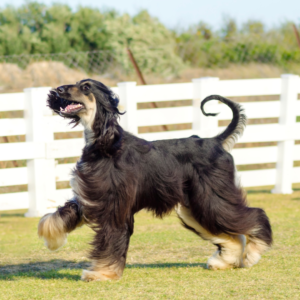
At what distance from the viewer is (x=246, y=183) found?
7.30m

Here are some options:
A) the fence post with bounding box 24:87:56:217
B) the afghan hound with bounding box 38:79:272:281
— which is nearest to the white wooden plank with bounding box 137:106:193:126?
the fence post with bounding box 24:87:56:217

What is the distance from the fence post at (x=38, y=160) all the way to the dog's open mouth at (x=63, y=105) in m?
2.39

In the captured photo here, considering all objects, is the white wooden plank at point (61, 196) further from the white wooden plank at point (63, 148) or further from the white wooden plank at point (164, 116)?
the white wooden plank at point (164, 116)

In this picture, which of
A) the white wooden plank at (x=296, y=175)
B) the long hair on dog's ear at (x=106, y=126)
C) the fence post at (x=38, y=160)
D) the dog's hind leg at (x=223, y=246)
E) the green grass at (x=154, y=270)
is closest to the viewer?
the green grass at (x=154, y=270)

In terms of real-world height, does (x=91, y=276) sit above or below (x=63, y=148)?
below

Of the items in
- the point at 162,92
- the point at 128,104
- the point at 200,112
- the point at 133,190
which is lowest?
the point at 133,190

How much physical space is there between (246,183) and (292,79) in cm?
158

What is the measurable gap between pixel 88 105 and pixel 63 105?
353mm

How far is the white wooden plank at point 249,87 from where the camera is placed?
7.15 metres

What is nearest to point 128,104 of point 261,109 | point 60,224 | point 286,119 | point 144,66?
point 261,109

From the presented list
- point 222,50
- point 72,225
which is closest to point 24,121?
point 72,225

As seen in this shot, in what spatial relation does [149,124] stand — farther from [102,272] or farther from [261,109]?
[102,272]

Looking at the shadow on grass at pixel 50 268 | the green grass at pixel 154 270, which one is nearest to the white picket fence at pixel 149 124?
the green grass at pixel 154 270

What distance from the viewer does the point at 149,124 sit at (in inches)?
273
